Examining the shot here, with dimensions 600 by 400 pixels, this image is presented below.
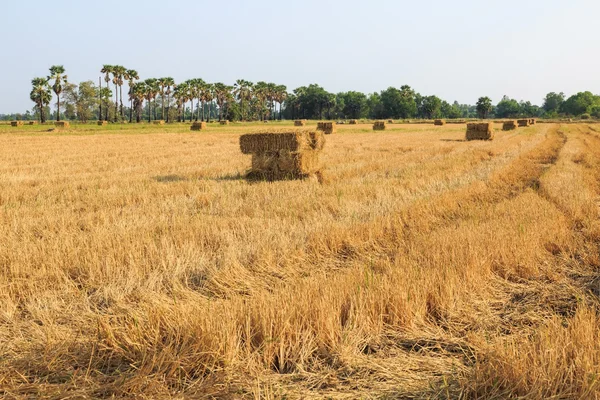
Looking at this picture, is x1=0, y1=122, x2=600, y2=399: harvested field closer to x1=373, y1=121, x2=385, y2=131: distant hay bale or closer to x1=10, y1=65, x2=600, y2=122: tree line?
x1=373, y1=121, x2=385, y2=131: distant hay bale

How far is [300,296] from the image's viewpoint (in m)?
3.77

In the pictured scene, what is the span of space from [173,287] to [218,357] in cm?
163

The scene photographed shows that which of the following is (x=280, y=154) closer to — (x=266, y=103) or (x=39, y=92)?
(x=39, y=92)

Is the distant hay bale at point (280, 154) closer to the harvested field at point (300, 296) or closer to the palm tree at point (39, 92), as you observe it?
the harvested field at point (300, 296)

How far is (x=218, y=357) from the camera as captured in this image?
9.89ft

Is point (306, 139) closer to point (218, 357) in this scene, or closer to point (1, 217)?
point (1, 217)

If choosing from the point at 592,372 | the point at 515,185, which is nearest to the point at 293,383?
the point at 592,372

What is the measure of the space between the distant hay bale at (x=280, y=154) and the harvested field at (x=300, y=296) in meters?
3.27

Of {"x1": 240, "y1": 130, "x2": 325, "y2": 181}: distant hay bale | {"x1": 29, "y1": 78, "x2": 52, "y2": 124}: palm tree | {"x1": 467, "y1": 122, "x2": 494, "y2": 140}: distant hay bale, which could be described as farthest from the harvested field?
{"x1": 29, "y1": 78, "x2": 52, "y2": 124}: palm tree

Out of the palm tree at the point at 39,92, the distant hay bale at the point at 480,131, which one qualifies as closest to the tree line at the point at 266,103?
→ the palm tree at the point at 39,92

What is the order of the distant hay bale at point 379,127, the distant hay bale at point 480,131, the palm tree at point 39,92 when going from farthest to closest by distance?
the palm tree at point 39,92
the distant hay bale at point 379,127
the distant hay bale at point 480,131

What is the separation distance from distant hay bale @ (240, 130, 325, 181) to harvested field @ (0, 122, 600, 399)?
3.27 m

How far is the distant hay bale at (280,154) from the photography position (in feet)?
41.5

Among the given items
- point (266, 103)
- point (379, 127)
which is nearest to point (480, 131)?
point (379, 127)
